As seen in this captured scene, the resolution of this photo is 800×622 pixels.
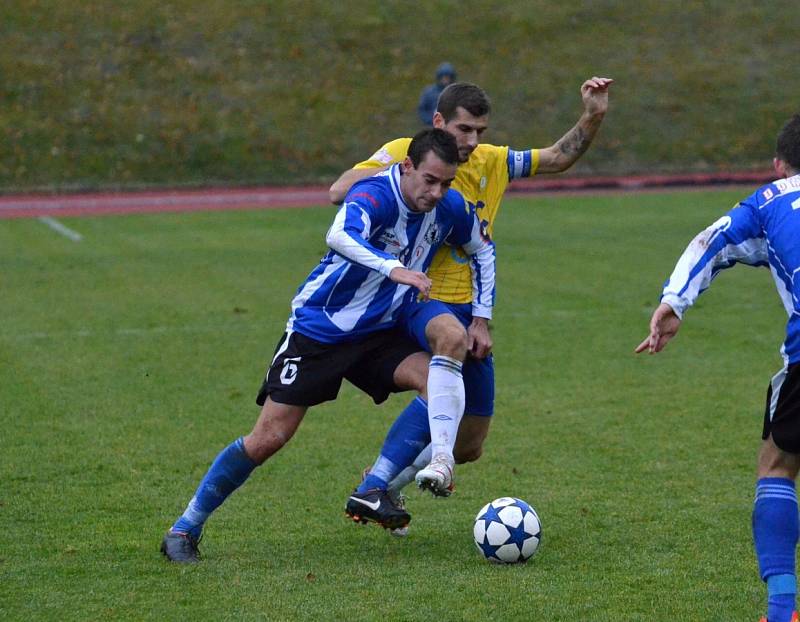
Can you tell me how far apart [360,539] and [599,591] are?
1319mm

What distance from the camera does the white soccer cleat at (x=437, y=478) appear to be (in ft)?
16.5

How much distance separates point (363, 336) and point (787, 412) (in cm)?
200

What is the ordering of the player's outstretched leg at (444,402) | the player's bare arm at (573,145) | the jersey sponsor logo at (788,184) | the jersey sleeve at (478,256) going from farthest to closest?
the player's bare arm at (573,145)
the jersey sleeve at (478,256)
the player's outstretched leg at (444,402)
the jersey sponsor logo at (788,184)

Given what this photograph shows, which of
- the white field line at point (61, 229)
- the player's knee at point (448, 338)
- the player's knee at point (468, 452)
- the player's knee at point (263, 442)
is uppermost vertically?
the player's knee at point (448, 338)

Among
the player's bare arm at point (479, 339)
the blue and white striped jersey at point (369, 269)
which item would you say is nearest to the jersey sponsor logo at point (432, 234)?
the blue and white striped jersey at point (369, 269)

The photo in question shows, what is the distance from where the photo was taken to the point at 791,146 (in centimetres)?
453

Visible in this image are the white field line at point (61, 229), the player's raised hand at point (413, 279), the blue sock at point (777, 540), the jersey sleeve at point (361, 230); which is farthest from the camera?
the white field line at point (61, 229)

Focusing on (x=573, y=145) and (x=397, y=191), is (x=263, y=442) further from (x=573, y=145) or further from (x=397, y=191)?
(x=573, y=145)

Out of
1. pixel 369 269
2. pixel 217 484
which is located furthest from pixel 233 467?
pixel 369 269

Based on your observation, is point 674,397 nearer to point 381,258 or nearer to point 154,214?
point 381,258

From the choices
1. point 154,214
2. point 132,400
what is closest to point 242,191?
point 154,214

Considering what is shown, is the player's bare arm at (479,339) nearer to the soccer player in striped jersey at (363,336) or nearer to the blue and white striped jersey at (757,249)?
the soccer player in striped jersey at (363,336)

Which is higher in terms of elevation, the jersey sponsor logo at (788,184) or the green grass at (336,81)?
the jersey sponsor logo at (788,184)

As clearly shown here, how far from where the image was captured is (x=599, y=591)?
495 cm
